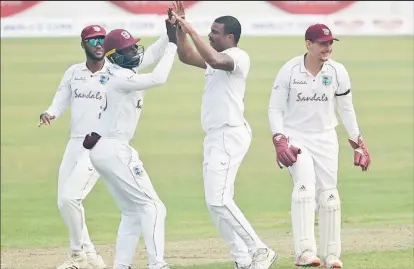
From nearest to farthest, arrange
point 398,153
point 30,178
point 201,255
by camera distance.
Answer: point 201,255 → point 30,178 → point 398,153

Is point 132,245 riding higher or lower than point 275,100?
lower

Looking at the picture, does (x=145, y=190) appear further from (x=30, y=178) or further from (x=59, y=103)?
(x=30, y=178)

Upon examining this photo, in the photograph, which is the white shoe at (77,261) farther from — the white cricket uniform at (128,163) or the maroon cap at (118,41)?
the maroon cap at (118,41)

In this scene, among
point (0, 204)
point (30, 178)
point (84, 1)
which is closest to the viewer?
point (0, 204)

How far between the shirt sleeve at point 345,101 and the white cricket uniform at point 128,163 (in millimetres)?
1202

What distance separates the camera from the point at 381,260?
837cm

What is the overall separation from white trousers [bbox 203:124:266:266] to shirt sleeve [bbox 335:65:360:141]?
752 mm

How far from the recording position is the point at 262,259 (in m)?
7.35

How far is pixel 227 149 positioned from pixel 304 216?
0.71 meters

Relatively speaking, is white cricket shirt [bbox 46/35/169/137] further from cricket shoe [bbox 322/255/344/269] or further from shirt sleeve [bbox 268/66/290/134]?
cricket shoe [bbox 322/255/344/269]

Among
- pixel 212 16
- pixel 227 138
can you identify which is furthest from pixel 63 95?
pixel 212 16

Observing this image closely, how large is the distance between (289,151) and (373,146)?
842 centimetres

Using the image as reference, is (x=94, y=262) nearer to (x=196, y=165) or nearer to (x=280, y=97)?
(x=280, y=97)

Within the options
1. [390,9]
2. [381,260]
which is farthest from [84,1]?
[381,260]
